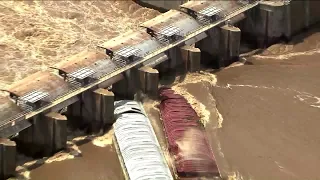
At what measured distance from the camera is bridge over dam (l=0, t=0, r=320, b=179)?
29.5 metres

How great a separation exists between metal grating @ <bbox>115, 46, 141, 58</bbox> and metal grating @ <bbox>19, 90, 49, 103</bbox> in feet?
15.5

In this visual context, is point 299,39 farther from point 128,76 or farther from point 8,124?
point 8,124

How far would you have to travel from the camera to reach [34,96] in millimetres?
29594

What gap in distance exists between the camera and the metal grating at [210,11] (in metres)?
37.6

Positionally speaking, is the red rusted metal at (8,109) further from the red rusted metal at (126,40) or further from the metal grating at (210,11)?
the metal grating at (210,11)

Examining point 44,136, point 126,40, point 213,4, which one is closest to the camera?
point 44,136

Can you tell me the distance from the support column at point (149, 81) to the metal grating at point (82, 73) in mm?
2668

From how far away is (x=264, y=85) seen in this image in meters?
35.6

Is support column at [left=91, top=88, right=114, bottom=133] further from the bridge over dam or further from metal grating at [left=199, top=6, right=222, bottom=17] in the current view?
metal grating at [left=199, top=6, right=222, bottom=17]

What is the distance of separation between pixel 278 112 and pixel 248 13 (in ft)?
29.4

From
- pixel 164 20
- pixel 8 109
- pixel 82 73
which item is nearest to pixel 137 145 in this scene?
pixel 82 73

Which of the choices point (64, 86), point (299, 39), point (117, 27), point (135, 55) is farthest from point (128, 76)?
point (299, 39)

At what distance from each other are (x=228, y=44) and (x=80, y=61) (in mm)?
9076

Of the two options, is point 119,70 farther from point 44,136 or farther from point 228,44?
point 228,44
